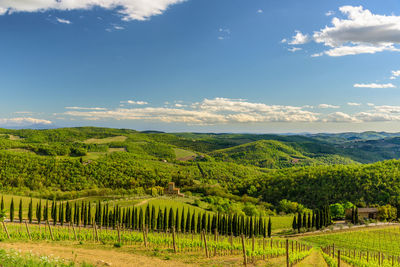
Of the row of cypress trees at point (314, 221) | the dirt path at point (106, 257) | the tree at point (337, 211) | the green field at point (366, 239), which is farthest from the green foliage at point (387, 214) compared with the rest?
the dirt path at point (106, 257)

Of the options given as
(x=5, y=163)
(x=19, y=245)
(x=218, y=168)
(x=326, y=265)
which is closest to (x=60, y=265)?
(x=19, y=245)

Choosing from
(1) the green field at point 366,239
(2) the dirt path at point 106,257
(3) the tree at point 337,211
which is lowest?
(3) the tree at point 337,211

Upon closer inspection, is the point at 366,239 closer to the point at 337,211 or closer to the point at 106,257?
the point at 337,211

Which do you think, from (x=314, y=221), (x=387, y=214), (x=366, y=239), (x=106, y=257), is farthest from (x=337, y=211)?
(x=106, y=257)

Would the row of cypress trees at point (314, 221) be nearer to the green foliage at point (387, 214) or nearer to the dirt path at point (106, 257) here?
the green foliage at point (387, 214)

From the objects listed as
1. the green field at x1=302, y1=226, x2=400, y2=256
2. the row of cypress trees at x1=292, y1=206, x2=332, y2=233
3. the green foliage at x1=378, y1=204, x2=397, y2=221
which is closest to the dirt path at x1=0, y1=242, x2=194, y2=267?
the green field at x1=302, y1=226, x2=400, y2=256

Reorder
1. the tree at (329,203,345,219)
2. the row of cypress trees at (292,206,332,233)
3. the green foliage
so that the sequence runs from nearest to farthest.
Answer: the row of cypress trees at (292,206,332,233), the green foliage, the tree at (329,203,345,219)

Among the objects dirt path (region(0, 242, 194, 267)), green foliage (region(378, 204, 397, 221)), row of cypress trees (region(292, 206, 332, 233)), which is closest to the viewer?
dirt path (region(0, 242, 194, 267))

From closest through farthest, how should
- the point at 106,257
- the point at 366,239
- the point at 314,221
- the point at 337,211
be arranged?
the point at 106,257
the point at 366,239
the point at 314,221
the point at 337,211

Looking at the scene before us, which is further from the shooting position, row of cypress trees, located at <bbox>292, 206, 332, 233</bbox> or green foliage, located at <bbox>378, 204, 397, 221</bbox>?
green foliage, located at <bbox>378, 204, 397, 221</bbox>

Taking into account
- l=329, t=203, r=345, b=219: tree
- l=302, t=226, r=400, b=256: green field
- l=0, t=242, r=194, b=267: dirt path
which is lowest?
l=329, t=203, r=345, b=219: tree

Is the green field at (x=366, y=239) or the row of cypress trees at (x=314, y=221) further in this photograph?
the row of cypress trees at (x=314, y=221)

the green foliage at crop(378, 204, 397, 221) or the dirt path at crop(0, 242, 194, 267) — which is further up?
the dirt path at crop(0, 242, 194, 267)

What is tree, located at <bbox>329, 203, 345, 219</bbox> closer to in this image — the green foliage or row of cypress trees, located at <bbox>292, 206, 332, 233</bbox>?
the green foliage
